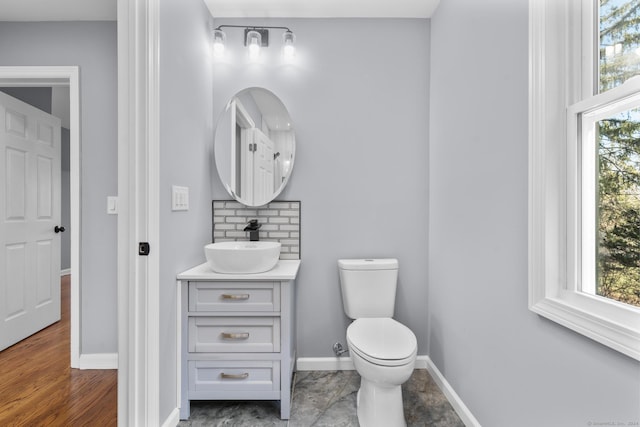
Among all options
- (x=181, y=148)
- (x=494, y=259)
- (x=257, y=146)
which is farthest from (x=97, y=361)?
(x=494, y=259)

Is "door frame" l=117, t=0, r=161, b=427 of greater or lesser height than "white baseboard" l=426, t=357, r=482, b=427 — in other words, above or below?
above

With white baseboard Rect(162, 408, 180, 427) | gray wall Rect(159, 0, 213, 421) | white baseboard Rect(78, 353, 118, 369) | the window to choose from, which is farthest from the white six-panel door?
the window

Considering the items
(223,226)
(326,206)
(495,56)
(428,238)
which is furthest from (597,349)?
(223,226)

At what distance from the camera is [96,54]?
211 cm

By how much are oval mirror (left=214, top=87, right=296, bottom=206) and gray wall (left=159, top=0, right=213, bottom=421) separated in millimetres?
152

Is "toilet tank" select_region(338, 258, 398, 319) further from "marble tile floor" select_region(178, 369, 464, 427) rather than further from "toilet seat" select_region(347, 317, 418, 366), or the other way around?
"marble tile floor" select_region(178, 369, 464, 427)

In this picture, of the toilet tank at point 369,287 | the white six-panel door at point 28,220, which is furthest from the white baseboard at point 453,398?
the white six-panel door at point 28,220

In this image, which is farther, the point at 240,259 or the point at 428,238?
the point at 428,238

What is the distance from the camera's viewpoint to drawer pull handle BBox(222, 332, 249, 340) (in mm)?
1570

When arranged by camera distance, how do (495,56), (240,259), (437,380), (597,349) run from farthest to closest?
(437,380) < (240,259) < (495,56) < (597,349)

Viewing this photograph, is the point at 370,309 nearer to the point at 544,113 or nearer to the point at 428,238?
the point at 428,238

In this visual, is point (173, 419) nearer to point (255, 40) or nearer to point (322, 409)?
point (322, 409)

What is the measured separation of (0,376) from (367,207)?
2508 millimetres

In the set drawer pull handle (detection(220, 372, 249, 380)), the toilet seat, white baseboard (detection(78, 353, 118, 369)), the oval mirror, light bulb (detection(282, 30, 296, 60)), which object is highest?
light bulb (detection(282, 30, 296, 60))
